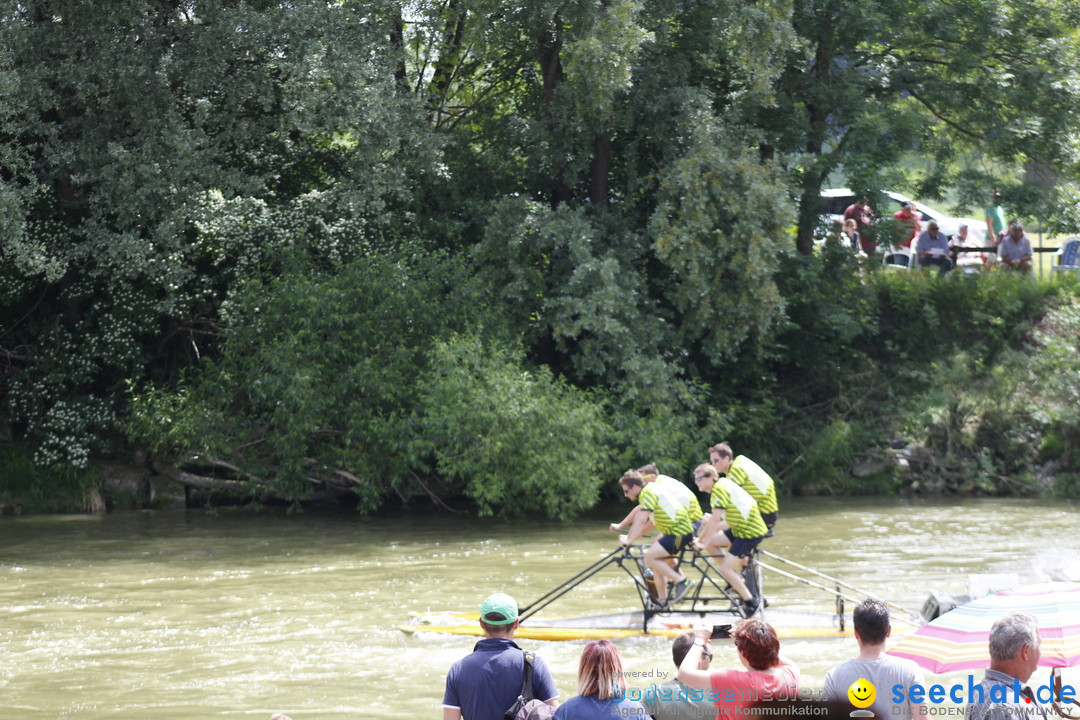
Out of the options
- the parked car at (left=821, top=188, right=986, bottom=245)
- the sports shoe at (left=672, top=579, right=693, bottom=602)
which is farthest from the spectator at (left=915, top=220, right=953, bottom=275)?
the sports shoe at (left=672, top=579, right=693, bottom=602)

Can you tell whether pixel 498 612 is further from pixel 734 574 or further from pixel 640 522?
pixel 734 574

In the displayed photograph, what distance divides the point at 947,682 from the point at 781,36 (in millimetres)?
14701

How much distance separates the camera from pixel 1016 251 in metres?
24.5

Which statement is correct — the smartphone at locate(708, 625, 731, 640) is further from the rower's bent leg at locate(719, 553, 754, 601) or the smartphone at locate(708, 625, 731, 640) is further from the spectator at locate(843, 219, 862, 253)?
the spectator at locate(843, 219, 862, 253)

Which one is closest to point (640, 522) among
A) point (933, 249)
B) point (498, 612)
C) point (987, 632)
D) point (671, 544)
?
point (671, 544)

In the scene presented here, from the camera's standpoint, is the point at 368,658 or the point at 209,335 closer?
the point at 368,658

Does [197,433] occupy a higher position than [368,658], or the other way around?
[197,433]

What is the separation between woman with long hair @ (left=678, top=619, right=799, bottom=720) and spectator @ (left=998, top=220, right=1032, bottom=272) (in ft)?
70.4

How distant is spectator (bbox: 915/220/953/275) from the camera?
24.9m

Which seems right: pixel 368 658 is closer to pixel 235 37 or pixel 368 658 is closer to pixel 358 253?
pixel 358 253

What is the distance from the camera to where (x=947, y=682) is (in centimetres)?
646

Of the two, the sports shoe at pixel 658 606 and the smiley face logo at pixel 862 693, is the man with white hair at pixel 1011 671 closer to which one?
the smiley face logo at pixel 862 693

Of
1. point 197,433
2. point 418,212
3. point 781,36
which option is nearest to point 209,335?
point 197,433

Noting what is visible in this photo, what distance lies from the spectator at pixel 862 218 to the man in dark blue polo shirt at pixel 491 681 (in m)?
17.6
